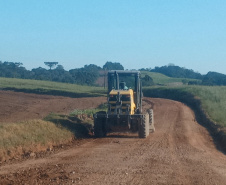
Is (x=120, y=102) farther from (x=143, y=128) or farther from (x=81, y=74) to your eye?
(x=81, y=74)

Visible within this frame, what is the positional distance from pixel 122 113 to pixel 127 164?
702 cm

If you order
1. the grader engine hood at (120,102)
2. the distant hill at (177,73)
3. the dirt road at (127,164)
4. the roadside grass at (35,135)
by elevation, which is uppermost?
the distant hill at (177,73)

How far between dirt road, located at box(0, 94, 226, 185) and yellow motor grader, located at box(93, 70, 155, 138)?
2.30ft

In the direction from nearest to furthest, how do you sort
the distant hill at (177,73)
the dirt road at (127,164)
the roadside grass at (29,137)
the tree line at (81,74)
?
the dirt road at (127,164), the roadside grass at (29,137), the tree line at (81,74), the distant hill at (177,73)

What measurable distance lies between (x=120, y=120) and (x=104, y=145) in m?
2.71

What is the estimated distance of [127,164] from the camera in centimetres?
1283

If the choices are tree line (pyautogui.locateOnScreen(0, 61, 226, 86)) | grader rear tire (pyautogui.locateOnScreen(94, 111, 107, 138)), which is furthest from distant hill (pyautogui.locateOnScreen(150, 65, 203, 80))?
grader rear tire (pyautogui.locateOnScreen(94, 111, 107, 138))

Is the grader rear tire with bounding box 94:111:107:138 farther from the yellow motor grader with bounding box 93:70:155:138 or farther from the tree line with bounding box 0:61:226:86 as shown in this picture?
the tree line with bounding box 0:61:226:86

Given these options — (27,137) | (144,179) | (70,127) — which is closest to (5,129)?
(27,137)

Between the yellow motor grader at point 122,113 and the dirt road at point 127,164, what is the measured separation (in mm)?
702

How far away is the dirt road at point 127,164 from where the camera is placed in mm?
10828

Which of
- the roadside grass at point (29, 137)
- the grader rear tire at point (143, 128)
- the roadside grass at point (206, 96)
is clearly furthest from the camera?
the roadside grass at point (206, 96)

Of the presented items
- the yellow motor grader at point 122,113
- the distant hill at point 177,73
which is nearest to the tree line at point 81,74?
the distant hill at point 177,73

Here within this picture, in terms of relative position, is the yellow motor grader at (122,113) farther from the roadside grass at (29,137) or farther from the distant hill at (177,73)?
the distant hill at (177,73)
